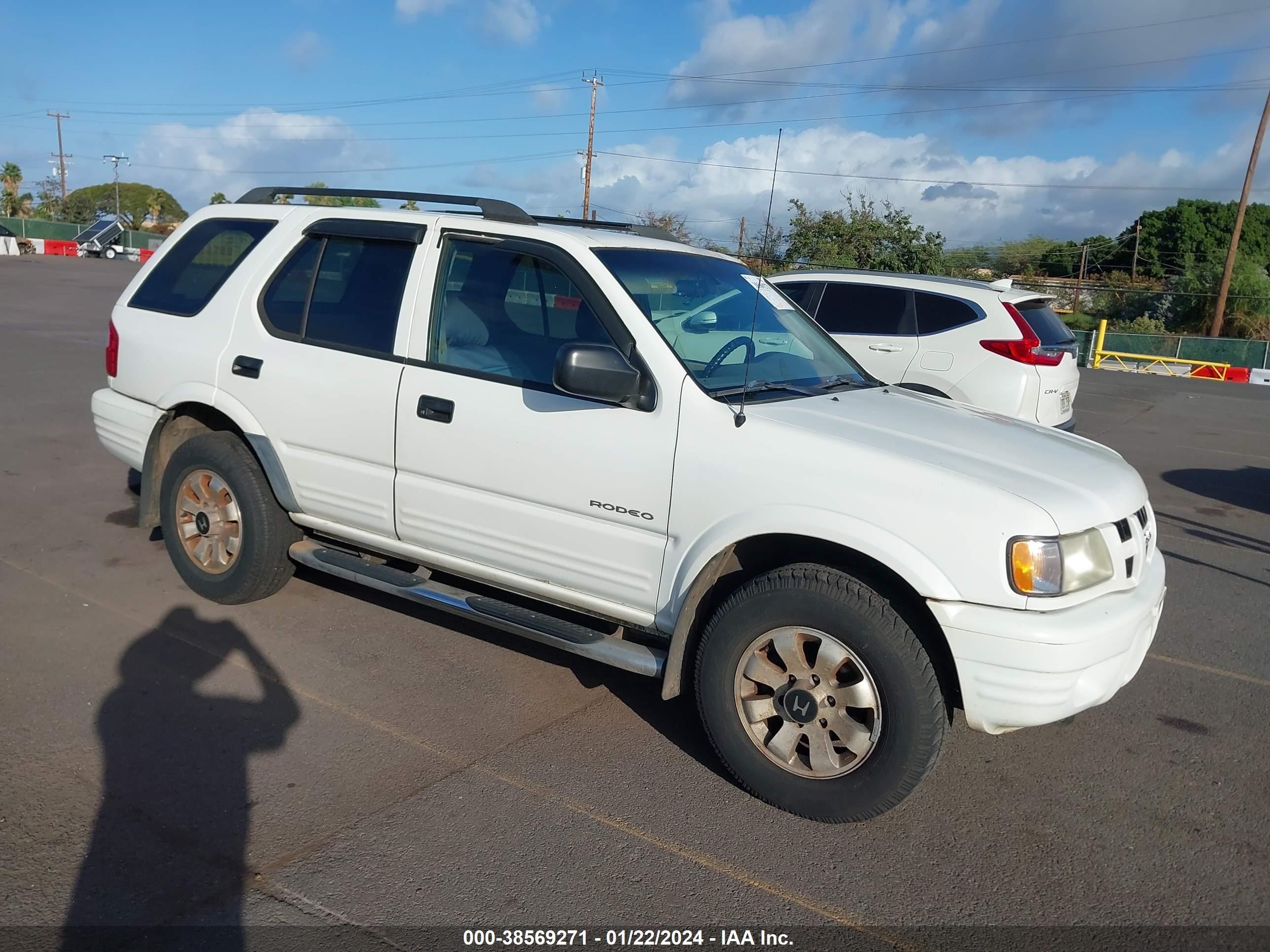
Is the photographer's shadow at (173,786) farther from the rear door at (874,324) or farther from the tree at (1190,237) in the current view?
the tree at (1190,237)

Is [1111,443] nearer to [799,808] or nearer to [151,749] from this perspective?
[799,808]

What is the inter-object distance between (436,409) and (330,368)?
694 mm

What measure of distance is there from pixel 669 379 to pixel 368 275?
5.76 ft

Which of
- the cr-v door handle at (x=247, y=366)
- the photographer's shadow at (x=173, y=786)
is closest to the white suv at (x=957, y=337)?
the cr-v door handle at (x=247, y=366)

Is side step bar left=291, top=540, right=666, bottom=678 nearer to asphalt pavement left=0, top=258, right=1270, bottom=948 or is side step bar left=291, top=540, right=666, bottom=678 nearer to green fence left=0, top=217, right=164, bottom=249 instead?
asphalt pavement left=0, top=258, right=1270, bottom=948

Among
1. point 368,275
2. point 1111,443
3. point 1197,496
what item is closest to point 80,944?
point 368,275

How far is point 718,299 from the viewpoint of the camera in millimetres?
4703

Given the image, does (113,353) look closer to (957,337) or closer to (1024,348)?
(957,337)

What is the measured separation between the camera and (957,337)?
30.8ft

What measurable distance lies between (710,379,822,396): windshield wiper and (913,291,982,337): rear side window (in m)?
5.53

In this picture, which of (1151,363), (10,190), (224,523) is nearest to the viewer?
(224,523)

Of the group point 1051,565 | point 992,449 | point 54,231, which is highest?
point 992,449

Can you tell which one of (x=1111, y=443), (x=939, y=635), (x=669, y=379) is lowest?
(x=1111, y=443)

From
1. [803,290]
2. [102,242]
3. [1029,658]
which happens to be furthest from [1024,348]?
[102,242]
